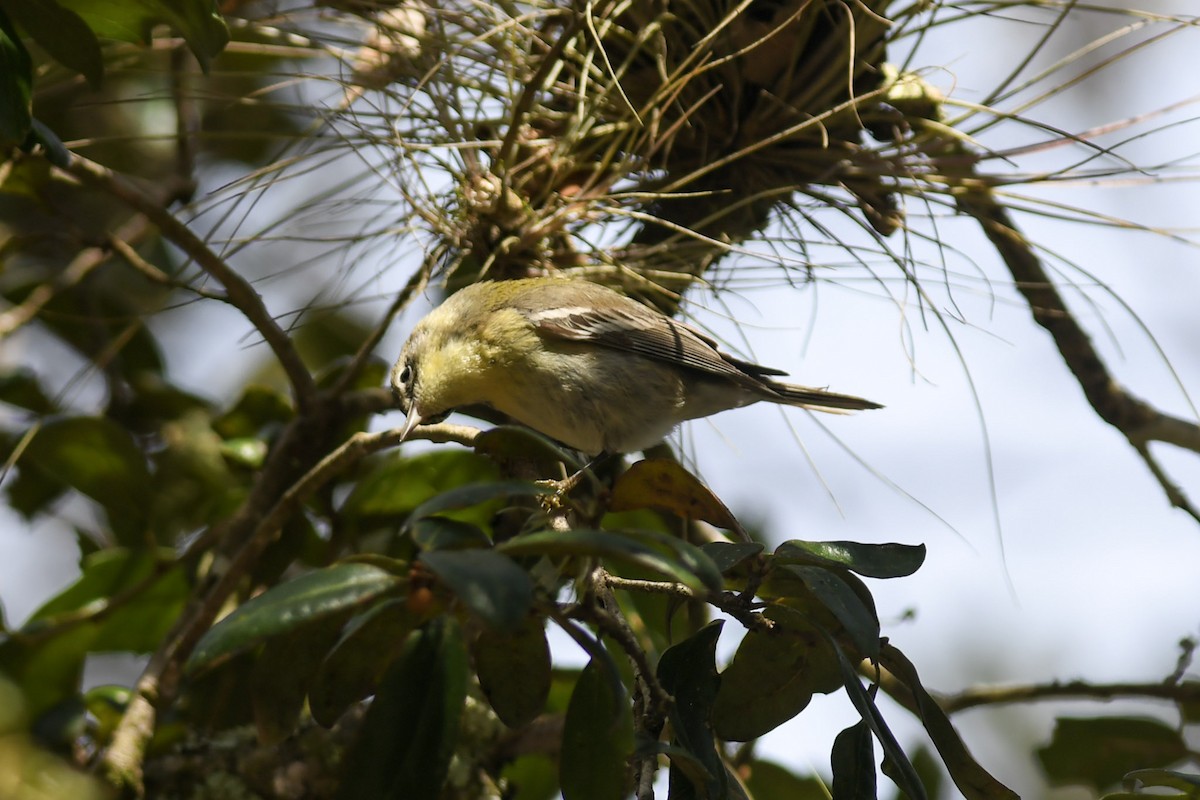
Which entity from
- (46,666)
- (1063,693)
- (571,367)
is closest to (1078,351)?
(1063,693)

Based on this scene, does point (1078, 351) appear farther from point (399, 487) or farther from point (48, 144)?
point (48, 144)

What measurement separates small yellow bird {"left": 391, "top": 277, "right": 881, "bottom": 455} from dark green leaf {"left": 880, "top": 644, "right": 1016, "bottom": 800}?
123 cm

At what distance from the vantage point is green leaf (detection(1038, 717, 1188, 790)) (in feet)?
6.82

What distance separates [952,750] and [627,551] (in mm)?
579

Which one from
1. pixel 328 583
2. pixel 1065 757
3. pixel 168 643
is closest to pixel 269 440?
pixel 168 643

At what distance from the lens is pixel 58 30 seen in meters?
1.60

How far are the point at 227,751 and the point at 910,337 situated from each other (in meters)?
1.60

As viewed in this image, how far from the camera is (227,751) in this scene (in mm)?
1970

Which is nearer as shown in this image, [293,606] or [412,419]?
[293,606]

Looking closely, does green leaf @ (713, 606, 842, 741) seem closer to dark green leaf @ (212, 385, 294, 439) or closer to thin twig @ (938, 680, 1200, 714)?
thin twig @ (938, 680, 1200, 714)

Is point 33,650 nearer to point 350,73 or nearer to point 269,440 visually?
point 269,440

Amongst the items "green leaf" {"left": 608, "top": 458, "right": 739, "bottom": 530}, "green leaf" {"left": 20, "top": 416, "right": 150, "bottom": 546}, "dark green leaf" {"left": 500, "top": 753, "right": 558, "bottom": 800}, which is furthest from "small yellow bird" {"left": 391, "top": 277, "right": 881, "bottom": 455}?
"green leaf" {"left": 608, "top": 458, "right": 739, "bottom": 530}

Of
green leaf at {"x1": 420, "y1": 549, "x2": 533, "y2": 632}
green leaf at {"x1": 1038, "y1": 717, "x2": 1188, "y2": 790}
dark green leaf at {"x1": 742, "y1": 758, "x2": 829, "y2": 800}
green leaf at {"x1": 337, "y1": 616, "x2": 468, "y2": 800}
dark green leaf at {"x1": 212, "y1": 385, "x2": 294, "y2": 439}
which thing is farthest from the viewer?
dark green leaf at {"x1": 212, "y1": 385, "x2": 294, "y2": 439}

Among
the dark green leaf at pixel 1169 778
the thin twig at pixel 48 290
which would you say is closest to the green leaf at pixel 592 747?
the dark green leaf at pixel 1169 778
